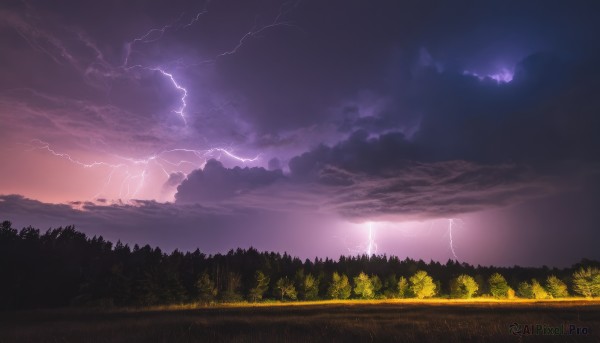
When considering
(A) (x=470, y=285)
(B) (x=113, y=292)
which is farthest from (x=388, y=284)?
(B) (x=113, y=292)

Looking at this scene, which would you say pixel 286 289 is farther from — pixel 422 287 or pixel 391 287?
pixel 422 287

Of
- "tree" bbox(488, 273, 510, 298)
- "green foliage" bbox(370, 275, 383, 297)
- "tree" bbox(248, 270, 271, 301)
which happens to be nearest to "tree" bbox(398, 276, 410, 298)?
"green foliage" bbox(370, 275, 383, 297)

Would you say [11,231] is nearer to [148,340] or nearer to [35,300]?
[35,300]

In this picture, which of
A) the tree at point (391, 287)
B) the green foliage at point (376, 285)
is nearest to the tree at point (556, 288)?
the tree at point (391, 287)

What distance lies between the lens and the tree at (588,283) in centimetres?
8394

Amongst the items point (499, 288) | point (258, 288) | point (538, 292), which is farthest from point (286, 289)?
point (538, 292)

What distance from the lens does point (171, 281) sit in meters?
65.2

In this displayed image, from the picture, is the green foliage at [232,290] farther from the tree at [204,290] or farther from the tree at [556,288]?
the tree at [556,288]

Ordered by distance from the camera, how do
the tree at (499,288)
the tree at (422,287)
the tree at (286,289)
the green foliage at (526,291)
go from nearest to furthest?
the tree at (286,289), the tree at (422,287), the green foliage at (526,291), the tree at (499,288)

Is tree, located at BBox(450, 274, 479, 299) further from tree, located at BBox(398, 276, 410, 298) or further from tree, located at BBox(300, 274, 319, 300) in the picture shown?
tree, located at BBox(300, 274, 319, 300)

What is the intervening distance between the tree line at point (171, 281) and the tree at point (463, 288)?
22 cm

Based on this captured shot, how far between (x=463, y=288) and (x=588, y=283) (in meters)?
27.0

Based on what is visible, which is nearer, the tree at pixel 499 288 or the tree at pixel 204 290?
the tree at pixel 204 290

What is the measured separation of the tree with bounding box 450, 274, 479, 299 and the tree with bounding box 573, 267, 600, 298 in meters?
22.9
